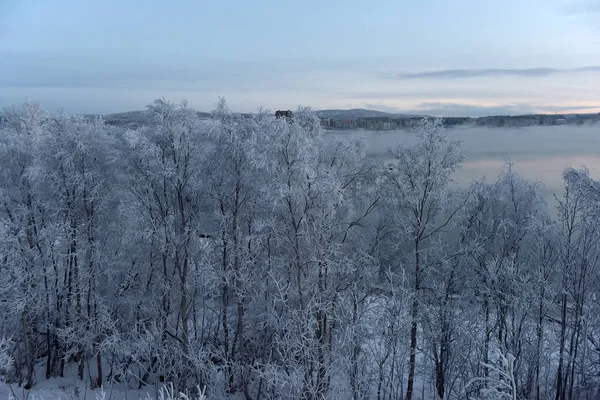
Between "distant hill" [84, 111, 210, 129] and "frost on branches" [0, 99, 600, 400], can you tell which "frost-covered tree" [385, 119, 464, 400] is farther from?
"distant hill" [84, 111, 210, 129]

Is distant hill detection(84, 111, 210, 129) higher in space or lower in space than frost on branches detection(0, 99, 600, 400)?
higher

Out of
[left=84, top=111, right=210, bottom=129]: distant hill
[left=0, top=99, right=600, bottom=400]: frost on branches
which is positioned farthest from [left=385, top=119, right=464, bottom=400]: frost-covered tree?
[left=84, top=111, right=210, bottom=129]: distant hill

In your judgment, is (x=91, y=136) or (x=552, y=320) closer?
(x=91, y=136)

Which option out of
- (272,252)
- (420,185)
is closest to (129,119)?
(272,252)

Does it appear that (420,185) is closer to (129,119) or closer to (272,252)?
(272,252)

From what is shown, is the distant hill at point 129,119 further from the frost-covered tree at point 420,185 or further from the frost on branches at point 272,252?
the frost-covered tree at point 420,185

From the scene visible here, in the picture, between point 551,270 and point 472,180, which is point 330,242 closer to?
point 472,180

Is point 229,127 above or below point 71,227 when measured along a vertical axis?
above

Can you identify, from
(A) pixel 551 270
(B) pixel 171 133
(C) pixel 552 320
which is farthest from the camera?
(C) pixel 552 320

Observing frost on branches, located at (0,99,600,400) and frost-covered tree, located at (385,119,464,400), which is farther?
frost-covered tree, located at (385,119,464,400)

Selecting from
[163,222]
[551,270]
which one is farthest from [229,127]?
[551,270]

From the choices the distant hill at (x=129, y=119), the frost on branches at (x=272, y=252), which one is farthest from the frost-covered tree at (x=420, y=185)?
the distant hill at (x=129, y=119)
